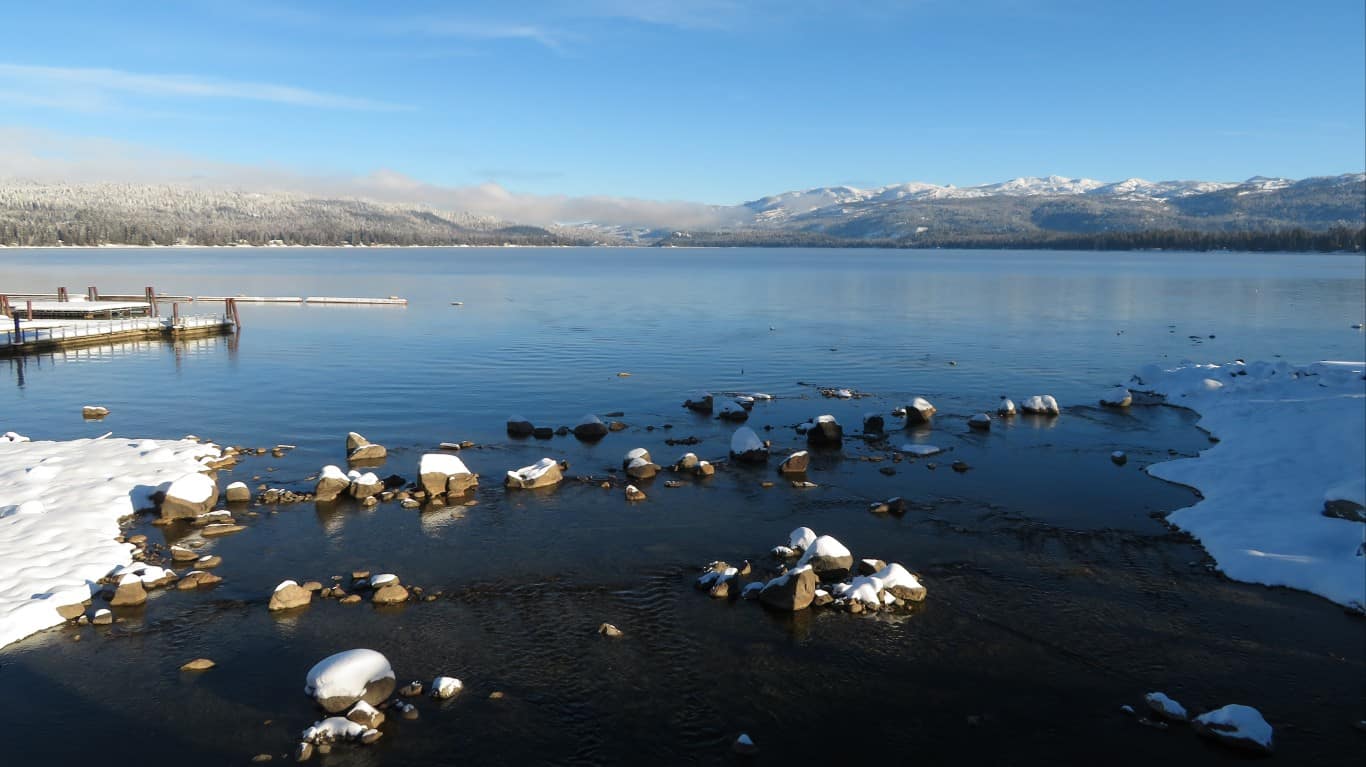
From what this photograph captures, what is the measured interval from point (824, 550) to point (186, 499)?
2053 centimetres

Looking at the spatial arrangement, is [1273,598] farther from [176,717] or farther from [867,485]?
[176,717]

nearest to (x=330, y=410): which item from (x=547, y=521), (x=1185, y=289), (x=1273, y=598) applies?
(x=547, y=521)

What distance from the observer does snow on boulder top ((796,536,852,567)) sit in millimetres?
23797

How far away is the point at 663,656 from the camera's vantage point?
769 inches

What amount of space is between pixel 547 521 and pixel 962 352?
48088 millimetres

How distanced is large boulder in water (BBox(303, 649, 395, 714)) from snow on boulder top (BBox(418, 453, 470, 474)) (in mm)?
12931

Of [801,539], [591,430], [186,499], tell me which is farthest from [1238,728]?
[186,499]

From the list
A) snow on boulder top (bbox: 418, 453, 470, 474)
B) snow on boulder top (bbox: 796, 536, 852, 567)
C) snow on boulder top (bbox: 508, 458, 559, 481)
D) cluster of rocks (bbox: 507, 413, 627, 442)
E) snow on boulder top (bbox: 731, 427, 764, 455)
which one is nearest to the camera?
snow on boulder top (bbox: 796, 536, 852, 567)

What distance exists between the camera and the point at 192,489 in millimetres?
28125

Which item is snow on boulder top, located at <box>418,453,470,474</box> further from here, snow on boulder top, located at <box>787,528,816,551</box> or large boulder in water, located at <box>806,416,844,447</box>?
large boulder in water, located at <box>806,416,844,447</box>

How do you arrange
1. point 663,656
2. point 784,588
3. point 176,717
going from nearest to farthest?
point 176,717 < point 663,656 < point 784,588

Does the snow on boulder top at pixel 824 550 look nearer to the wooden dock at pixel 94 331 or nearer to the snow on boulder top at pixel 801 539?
the snow on boulder top at pixel 801 539

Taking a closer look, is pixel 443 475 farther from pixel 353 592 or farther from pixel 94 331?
pixel 94 331

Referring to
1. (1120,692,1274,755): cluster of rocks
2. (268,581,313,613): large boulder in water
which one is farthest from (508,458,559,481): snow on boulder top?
(1120,692,1274,755): cluster of rocks
